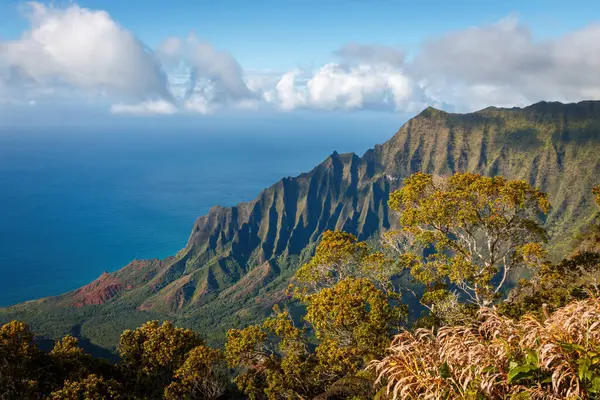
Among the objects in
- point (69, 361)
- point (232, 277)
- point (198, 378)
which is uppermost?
point (198, 378)

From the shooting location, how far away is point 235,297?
527 ft

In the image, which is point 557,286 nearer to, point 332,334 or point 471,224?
point 471,224

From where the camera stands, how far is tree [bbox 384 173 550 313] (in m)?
19.5

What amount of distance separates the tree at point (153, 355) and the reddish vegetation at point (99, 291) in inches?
5692

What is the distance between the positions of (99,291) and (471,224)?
16280cm

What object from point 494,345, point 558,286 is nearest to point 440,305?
point 558,286

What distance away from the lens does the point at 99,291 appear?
15475 centimetres

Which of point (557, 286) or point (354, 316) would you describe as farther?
point (557, 286)

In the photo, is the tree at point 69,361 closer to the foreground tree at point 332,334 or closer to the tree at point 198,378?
the tree at point 198,378

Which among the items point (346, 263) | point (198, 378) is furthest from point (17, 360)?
point (346, 263)

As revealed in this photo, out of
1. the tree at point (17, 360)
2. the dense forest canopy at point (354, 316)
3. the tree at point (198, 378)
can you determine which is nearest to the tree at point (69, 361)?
the dense forest canopy at point (354, 316)

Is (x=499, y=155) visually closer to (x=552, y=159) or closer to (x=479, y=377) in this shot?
(x=552, y=159)

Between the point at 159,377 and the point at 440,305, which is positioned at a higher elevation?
the point at 440,305

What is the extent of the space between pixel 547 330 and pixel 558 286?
17.9 m
